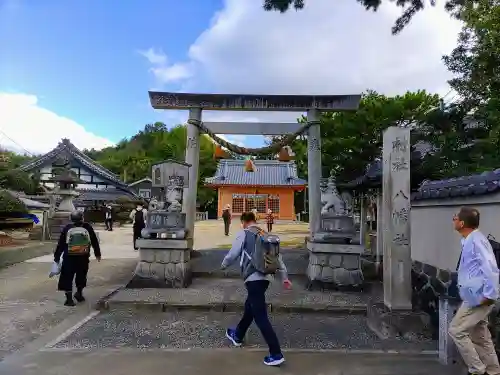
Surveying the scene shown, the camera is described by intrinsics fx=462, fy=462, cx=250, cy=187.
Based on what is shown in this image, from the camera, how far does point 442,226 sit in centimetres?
623

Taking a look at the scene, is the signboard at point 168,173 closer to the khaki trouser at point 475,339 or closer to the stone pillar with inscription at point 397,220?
the stone pillar with inscription at point 397,220

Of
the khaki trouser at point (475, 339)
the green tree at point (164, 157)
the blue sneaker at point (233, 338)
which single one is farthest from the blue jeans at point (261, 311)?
the green tree at point (164, 157)

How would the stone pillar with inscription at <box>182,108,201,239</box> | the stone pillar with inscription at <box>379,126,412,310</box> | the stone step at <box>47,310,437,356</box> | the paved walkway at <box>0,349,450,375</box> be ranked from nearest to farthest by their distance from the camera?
the paved walkway at <box>0,349,450,375</box>, the stone step at <box>47,310,437,356</box>, the stone pillar with inscription at <box>379,126,412,310</box>, the stone pillar with inscription at <box>182,108,201,239</box>

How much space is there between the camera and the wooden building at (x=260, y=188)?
42094 millimetres

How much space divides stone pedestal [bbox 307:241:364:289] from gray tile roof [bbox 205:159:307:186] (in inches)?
1275

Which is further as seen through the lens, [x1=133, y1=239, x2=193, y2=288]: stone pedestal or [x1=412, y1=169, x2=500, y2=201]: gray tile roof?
[x1=133, y1=239, x2=193, y2=288]: stone pedestal

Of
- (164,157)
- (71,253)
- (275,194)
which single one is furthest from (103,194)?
(71,253)

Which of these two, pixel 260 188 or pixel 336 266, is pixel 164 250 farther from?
pixel 260 188

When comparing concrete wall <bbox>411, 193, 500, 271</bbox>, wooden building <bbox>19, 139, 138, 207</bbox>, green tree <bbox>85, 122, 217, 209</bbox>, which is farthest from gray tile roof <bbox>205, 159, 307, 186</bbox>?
concrete wall <bbox>411, 193, 500, 271</bbox>

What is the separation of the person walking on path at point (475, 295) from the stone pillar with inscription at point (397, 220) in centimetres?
185

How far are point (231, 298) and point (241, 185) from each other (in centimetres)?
3415

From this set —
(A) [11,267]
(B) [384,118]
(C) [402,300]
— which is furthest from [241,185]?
(C) [402,300]

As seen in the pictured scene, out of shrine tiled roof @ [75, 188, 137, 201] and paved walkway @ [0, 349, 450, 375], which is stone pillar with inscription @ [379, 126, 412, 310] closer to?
paved walkway @ [0, 349, 450, 375]

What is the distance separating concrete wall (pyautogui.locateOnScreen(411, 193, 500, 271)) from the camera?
4.90 meters
